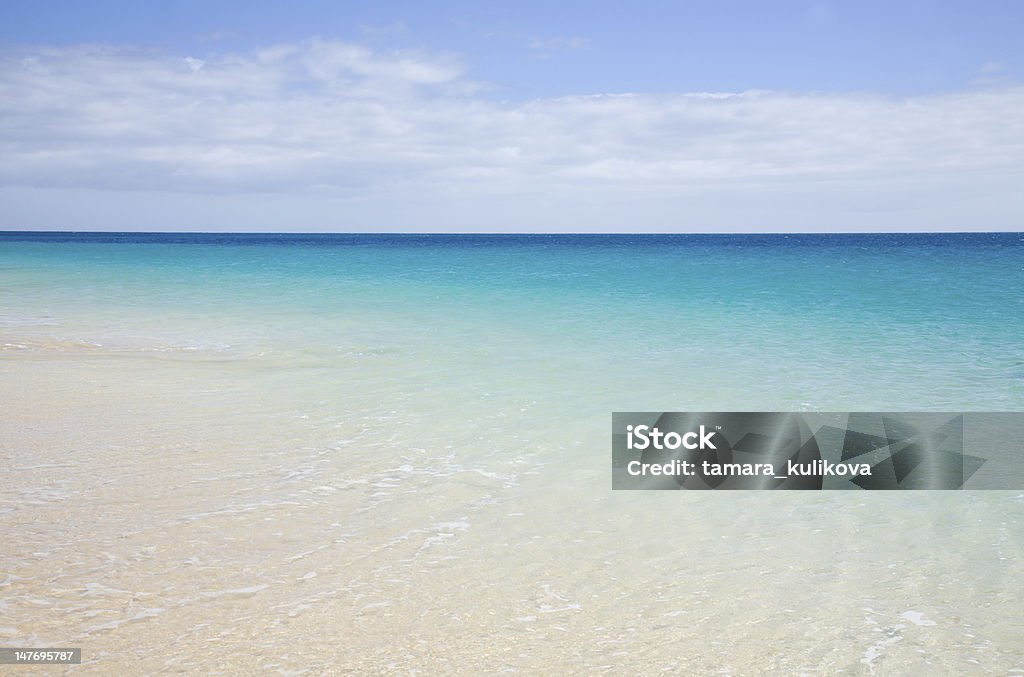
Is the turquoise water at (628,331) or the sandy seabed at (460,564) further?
the turquoise water at (628,331)

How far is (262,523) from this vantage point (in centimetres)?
436

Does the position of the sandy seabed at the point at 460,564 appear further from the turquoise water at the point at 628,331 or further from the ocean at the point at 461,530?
the turquoise water at the point at 628,331

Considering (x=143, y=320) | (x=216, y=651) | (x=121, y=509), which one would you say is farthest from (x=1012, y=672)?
(x=143, y=320)

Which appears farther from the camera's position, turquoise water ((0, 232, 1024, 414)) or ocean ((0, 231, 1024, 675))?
turquoise water ((0, 232, 1024, 414))

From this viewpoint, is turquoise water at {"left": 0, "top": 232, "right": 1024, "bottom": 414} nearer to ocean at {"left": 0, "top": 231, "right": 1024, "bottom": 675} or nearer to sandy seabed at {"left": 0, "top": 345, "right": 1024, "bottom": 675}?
ocean at {"left": 0, "top": 231, "right": 1024, "bottom": 675}

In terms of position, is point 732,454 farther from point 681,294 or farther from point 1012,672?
point 681,294

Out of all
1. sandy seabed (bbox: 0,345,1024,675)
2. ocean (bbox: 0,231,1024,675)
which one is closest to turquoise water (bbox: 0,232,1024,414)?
ocean (bbox: 0,231,1024,675)

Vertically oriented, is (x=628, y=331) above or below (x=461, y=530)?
above

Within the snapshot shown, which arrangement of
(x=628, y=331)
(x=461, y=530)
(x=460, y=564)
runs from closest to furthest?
(x=460, y=564)
(x=461, y=530)
(x=628, y=331)

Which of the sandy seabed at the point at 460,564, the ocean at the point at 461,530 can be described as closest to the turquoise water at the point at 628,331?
the ocean at the point at 461,530

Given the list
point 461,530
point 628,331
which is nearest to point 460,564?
point 461,530

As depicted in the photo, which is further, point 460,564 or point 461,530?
point 461,530

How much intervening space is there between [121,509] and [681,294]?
18158mm

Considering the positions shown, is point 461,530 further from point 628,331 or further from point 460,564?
point 628,331
